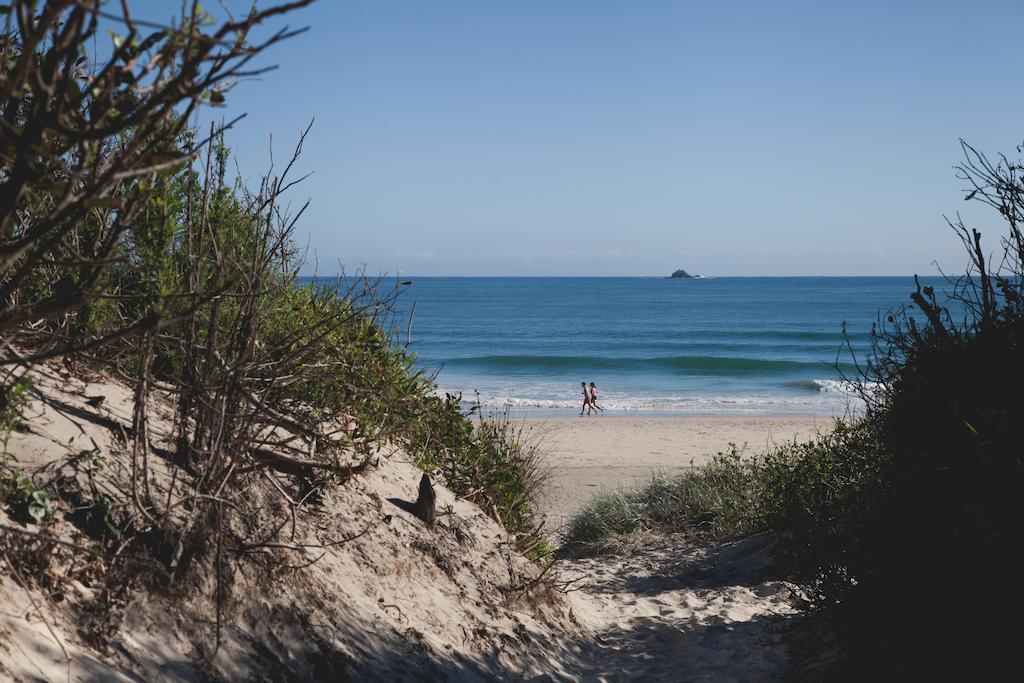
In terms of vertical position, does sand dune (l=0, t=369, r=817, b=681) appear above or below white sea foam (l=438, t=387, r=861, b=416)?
above

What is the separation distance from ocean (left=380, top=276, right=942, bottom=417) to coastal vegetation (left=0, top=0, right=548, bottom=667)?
26.1ft

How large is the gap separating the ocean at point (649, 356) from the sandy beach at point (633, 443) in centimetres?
189

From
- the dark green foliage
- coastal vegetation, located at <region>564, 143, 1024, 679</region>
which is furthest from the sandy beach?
coastal vegetation, located at <region>564, 143, 1024, 679</region>

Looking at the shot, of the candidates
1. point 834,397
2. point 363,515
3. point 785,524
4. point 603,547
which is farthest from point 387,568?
point 834,397

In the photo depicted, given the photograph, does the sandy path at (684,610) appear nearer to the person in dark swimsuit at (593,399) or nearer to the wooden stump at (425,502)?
the wooden stump at (425,502)

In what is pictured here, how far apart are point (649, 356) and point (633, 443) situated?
2455 cm

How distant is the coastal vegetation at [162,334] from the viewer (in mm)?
2131

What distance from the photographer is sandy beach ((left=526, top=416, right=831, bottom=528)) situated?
1719 cm

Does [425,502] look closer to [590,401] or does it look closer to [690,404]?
[590,401]

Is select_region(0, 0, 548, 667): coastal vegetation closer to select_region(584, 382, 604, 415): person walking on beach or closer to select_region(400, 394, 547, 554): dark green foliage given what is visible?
select_region(400, 394, 547, 554): dark green foliage

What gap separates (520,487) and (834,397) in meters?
29.9

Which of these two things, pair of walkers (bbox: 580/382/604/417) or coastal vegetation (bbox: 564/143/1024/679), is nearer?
coastal vegetation (bbox: 564/143/1024/679)

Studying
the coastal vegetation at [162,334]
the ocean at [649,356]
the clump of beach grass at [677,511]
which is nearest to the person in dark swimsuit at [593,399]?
the ocean at [649,356]

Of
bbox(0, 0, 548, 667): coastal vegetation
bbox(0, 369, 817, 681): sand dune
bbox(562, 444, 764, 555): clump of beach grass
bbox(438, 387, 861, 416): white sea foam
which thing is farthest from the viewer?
bbox(438, 387, 861, 416): white sea foam
